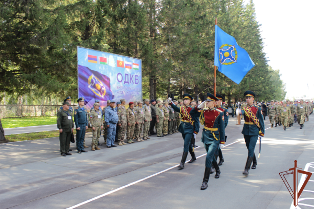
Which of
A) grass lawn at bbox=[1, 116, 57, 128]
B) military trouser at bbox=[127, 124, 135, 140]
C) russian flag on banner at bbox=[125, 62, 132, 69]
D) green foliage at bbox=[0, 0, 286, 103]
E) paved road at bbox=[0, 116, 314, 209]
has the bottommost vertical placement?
Result: paved road at bbox=[0, 116, 314, 209]

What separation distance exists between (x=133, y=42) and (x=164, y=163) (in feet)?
49.6

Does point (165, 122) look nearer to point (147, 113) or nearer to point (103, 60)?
point (147, 113)

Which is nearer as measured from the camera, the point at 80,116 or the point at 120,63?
the point at 80,116

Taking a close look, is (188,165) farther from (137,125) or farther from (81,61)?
(81,61)

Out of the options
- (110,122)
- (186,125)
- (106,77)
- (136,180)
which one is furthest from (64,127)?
(106,77)

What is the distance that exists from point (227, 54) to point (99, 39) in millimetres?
9239

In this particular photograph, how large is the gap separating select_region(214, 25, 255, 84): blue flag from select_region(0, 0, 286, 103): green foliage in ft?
27.7

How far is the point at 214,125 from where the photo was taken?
6000 millimetres

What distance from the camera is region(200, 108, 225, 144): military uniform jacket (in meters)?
5.97

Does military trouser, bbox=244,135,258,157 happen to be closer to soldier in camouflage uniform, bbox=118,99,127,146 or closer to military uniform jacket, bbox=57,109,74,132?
military uniform jacket, bbox=57,109,74,132

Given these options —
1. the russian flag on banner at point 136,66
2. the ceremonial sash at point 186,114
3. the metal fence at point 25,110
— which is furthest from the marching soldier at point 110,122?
the metal fence at point 25,110

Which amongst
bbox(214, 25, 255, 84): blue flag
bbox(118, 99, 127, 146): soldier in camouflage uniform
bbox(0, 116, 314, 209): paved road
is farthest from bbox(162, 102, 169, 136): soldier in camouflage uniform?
bbox(0, 116, 314, 209): paved road

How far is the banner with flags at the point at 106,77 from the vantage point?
12.7 meters

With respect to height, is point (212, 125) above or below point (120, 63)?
below
